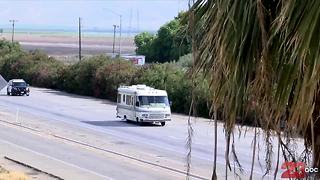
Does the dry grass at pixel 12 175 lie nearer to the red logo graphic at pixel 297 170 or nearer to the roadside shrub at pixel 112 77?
the red logo graphic at pixel 297 170

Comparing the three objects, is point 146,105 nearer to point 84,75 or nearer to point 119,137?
point 119,137

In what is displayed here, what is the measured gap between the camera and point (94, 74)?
256ft

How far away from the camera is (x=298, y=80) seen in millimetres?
3082

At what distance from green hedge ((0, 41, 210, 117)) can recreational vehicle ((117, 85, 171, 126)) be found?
8.00ft

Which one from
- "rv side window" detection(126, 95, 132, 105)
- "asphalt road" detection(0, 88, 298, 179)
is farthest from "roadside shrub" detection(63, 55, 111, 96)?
"rv side window" detection(126, 95, 132, 105)

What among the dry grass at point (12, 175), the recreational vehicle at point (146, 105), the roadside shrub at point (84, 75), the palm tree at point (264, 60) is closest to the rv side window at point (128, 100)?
the recreational vehicle at point (146, 105)

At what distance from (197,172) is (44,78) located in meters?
68.6

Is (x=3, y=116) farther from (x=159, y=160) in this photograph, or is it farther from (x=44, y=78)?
(x=44, y=78)

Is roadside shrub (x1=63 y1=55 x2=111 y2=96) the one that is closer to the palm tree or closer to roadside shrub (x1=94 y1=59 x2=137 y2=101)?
roadside shrub (x1=94 y1=59 x2=137 y2=101)

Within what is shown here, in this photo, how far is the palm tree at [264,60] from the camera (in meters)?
2.95

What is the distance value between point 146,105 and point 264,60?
42.3m

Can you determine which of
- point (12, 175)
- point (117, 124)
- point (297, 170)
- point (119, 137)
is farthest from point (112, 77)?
point (297, 170)

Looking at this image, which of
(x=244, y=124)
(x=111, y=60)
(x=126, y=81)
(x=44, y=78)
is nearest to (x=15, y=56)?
(x=44, y=78)

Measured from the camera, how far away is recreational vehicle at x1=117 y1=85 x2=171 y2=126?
4562cm
